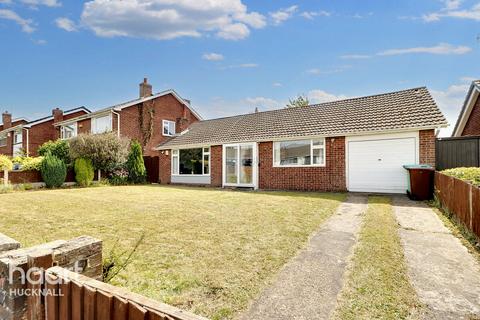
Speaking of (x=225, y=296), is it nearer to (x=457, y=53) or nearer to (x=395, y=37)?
(x=395, y=37)

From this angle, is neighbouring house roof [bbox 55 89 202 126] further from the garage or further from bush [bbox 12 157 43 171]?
the garage

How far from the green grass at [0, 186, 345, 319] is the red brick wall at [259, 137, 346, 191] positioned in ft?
13.2

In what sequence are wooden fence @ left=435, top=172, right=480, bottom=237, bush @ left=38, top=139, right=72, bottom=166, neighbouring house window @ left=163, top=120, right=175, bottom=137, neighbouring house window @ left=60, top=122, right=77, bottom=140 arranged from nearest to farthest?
wooden fence @ left=435, top=172, right=480, bottom=237 < bush @ left=38, top=139, right=72, bottom=166 < neighbouring house window @ left=163, top=120, right=175, bottom=137 < neighbouring house window @ left=60, top=122, right=77, bottom=140

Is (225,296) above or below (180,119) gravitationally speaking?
below

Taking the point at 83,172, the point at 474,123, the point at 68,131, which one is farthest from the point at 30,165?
the point at 474,123

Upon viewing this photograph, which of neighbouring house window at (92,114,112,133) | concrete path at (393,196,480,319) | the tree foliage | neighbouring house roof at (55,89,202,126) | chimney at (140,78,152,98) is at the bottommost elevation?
concrete path at (393,196,480,319)

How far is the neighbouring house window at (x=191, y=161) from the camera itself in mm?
16906

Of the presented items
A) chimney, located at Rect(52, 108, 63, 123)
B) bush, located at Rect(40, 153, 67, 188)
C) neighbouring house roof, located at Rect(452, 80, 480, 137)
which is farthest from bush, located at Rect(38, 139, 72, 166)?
neighbouring house roof, located at Rect(452, 80, 480, 137)

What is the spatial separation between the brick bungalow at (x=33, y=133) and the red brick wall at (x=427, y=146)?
30964 millimetres

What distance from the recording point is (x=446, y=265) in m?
3.75

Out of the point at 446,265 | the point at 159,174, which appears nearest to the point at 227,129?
the point at 159,174

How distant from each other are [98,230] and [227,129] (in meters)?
13.0

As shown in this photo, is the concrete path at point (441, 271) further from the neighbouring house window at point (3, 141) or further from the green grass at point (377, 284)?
the neighbouring house window at point (3, 141)

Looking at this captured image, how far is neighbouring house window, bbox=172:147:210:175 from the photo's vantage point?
55.5ft
